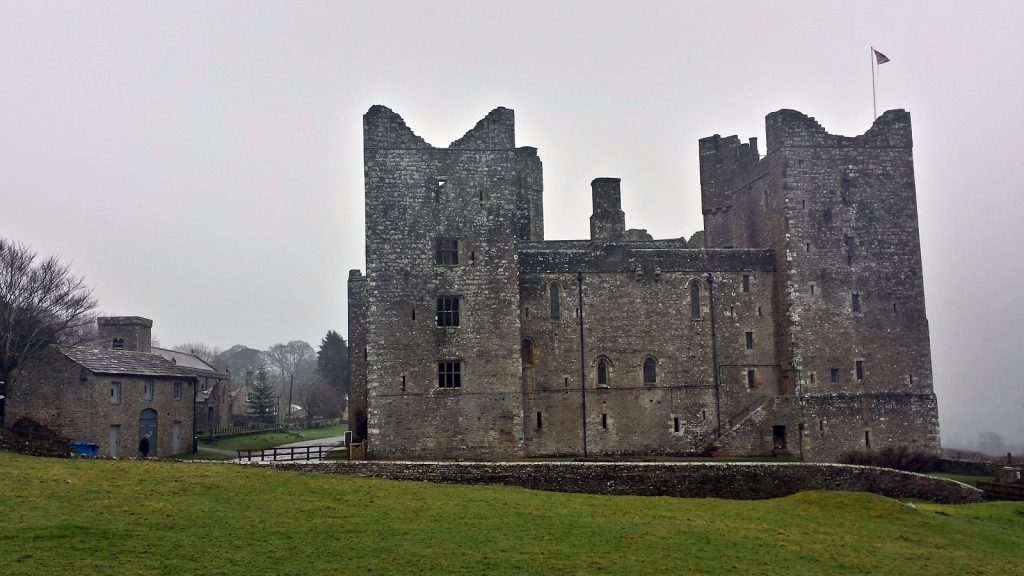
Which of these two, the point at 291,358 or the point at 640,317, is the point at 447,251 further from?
the point at 291,358

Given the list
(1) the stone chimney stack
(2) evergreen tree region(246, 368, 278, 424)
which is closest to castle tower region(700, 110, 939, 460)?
(1) the stone chimney stack

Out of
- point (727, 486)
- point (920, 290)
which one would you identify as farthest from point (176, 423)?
point (920, 290)

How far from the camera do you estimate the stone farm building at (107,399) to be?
33844 millimetres

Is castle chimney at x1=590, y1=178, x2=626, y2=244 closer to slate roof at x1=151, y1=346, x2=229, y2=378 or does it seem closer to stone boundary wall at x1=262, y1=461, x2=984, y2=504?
stone boundary wall at x1=262, y1=461, x2=984, y2=504

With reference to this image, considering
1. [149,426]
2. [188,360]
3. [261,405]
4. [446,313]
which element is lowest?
[149,426]

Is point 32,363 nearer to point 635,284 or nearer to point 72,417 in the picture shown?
point 72,417

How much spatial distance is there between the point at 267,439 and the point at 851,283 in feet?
127

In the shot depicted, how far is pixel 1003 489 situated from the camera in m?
30.0

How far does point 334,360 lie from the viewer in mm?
85188

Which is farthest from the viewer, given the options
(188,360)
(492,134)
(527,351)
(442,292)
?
(188,360)

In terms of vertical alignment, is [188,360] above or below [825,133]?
below

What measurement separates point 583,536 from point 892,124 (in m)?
28.6

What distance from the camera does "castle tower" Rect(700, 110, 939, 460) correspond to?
3609 cm

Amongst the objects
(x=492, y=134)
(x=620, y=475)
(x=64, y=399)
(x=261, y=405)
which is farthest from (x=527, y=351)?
(x=261, y=405)
